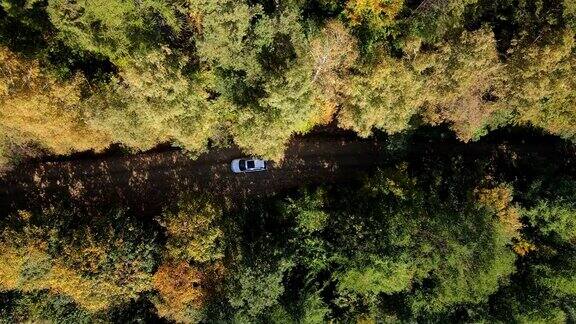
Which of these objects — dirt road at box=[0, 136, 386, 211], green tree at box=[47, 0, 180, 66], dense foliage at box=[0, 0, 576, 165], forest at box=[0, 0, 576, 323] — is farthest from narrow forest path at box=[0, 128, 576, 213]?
green tree at box=[47, 0, 180, 66]

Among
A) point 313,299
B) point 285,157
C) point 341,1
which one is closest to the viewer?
point 341,1

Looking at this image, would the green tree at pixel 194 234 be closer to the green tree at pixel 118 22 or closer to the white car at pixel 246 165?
the white car at pixel 246 165

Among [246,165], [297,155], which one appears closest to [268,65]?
[297,155]

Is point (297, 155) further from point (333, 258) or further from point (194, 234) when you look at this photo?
point (194, 234)

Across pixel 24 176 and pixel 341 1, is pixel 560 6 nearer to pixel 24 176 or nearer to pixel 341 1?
pixel 341 1

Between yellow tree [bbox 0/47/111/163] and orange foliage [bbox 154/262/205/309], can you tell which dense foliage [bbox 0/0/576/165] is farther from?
orange foliage [bbox 154/262/205/309]

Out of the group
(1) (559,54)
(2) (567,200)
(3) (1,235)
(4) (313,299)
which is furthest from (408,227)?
(3) (1,235)
